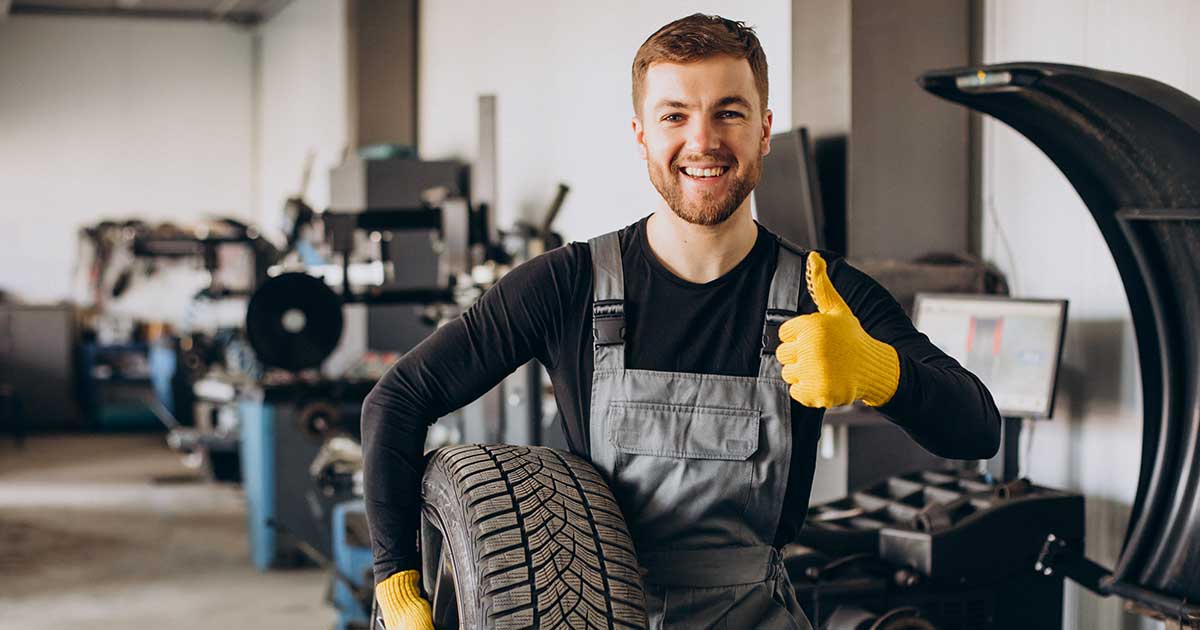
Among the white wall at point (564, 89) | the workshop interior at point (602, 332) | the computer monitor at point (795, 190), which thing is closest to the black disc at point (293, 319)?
the workshop interior at point (602, 332)

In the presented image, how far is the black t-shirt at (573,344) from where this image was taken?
1.58 m

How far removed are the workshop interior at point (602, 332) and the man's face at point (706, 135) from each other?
38 cm

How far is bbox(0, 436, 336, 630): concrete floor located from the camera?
169 inches

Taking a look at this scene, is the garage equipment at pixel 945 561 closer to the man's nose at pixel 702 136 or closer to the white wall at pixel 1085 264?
the white wall at pixel 1085 264

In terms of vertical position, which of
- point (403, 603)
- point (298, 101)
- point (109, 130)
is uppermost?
point (298, 101)

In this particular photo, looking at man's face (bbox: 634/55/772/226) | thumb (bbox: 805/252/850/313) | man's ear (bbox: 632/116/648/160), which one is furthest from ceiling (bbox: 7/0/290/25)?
thumb (bbox: 805/252/850/313)

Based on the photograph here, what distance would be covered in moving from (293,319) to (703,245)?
2805 mm

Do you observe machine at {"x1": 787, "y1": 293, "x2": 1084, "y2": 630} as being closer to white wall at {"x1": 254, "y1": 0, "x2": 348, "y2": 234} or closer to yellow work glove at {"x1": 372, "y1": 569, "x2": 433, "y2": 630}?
yellow work glove at {"x1": 372, "y1": 569, "x2": 433, "y2": 630}

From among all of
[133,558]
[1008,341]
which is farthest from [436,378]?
[133,558]

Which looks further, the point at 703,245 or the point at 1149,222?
the point at 1149,222

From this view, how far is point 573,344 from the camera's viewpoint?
5.32 ft

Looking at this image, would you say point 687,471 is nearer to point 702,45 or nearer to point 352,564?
point 702,45

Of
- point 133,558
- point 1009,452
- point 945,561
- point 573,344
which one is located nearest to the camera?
point 573,344

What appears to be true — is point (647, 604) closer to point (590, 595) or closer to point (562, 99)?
point (590, 595)
